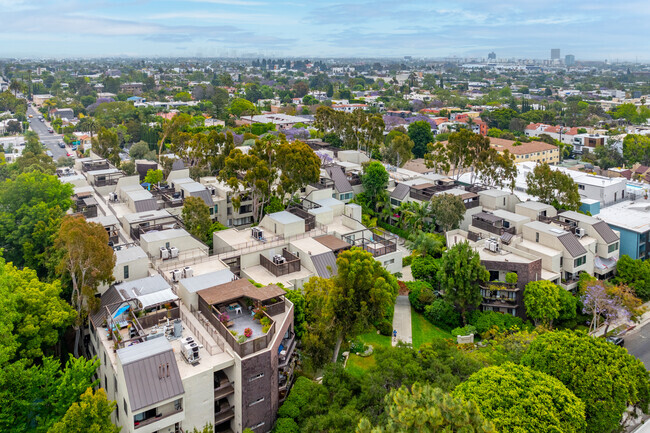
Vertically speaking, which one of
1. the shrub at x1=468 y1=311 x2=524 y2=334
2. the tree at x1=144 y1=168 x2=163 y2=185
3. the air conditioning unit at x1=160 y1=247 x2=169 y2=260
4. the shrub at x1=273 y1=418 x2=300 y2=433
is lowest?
the shrub at x1=273 y1=418 x2=300 y2=433

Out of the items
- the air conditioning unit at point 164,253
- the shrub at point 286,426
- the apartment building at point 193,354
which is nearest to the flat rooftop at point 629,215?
the apartment building at point 193,354

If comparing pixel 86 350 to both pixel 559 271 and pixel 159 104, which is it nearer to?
pixel 559 271

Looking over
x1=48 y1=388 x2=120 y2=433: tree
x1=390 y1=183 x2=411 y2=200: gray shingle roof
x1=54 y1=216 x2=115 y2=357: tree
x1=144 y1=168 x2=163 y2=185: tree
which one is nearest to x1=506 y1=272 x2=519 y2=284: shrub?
x1=390 y1=183 x2=411 y2=200: gray shingle roof

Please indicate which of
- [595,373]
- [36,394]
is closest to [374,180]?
[595,373]

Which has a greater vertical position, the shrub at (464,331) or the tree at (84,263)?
the tree at (84,263)

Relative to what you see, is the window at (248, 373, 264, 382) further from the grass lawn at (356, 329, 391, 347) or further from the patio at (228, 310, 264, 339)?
the grass lawn at (356, 329, 391, 347)

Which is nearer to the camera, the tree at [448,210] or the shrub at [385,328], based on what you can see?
the shrub at [385,328]

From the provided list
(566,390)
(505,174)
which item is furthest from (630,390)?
(505,174)

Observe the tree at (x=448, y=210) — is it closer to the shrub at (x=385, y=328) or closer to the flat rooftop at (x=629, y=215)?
the flat rooftop at (x=629, y=215)

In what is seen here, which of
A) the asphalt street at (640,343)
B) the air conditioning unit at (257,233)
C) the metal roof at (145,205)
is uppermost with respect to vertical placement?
the metal roof at (145,205)
